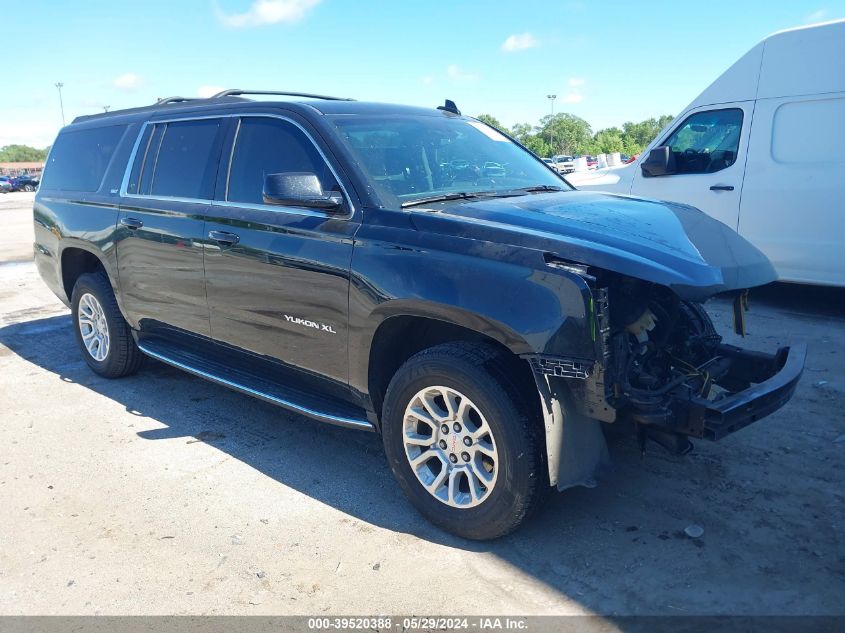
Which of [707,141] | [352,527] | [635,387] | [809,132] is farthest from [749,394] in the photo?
[707,141]

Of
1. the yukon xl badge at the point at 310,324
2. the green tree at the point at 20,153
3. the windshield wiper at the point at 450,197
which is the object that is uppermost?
the windshield wiper at the point at 450,197

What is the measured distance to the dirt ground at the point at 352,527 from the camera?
2938 millimetres

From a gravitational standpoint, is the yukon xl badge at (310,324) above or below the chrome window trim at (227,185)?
below

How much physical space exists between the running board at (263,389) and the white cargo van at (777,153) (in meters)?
4.77

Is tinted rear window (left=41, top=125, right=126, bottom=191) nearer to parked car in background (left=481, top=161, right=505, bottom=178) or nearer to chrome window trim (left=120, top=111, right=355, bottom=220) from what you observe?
chrome window trim (left=120, top=111, right=355, bottom=220)

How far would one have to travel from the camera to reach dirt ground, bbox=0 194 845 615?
2.94 meters

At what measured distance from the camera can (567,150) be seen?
76.1 m

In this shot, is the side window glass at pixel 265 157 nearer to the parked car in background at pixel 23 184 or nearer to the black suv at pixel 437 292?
the black suv at pixel 437 292

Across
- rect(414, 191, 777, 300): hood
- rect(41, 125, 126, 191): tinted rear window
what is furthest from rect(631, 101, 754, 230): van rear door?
rect(41, 125, 126, 191): tinted rear window

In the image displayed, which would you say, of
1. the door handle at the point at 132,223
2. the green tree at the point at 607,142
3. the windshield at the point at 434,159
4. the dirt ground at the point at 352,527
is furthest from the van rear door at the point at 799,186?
→ the green tree at the point at 607,142

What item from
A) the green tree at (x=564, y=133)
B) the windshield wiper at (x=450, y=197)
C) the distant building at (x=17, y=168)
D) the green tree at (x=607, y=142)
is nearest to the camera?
the windshield wiper at (x=450, y=197)

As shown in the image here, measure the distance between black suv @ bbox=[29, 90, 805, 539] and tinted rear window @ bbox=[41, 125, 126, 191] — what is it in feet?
1.89

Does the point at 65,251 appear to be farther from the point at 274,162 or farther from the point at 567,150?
the point at 567,150

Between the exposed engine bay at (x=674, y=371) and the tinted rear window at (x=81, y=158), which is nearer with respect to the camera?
the exposed engine bay at (x=674, y=371)
